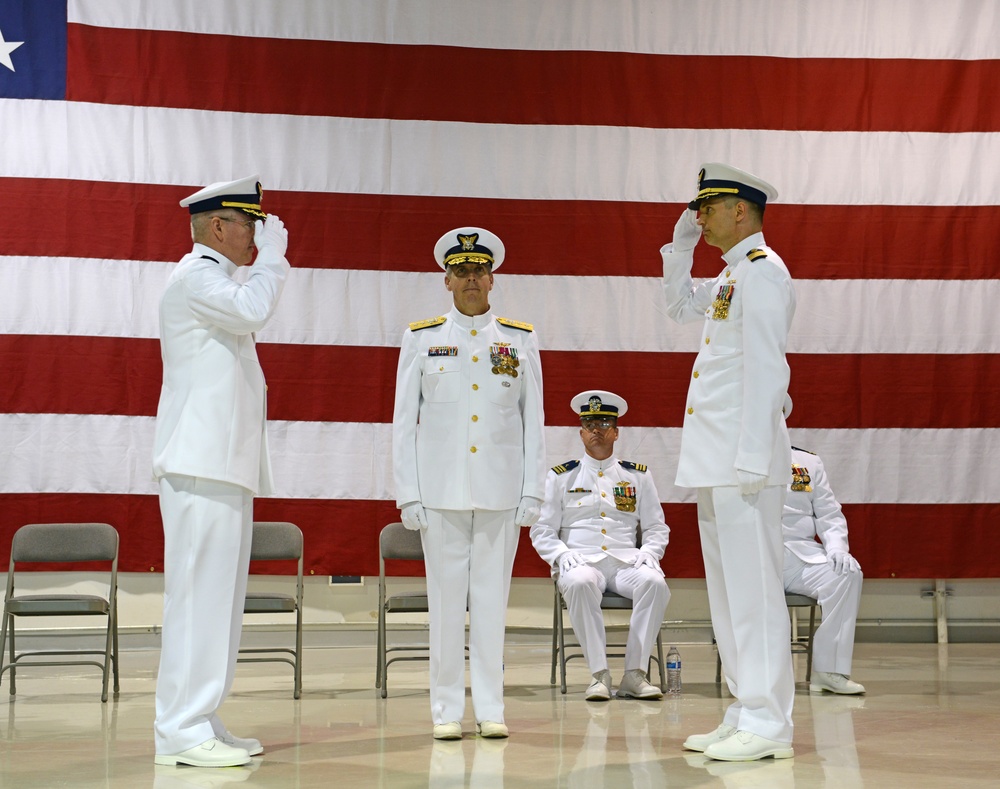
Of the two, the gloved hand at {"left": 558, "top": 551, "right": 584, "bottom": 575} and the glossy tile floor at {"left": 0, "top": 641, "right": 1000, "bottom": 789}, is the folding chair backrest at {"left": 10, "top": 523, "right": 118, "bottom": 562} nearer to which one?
the glossy tile floor at {"left": 0, "top": 641, "right": 1000, "bottom": 789}

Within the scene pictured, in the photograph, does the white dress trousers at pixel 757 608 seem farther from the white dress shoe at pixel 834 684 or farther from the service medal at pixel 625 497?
the service medal at pixel 625 497

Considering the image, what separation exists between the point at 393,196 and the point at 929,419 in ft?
11.2

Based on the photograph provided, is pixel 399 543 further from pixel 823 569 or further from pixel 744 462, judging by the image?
pixel 744 462

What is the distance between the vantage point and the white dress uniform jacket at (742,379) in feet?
11.5

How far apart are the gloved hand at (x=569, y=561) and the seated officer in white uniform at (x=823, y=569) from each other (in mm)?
1048

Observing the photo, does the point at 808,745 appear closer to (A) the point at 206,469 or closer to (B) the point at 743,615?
(B) the point at 743,615

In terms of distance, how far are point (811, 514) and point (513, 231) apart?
2.33 m

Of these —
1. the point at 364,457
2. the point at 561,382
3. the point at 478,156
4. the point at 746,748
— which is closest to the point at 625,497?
the point at 561,382

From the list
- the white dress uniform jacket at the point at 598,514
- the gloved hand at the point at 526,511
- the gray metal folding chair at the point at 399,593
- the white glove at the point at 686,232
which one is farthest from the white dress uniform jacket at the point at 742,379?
the gray metal folding chair at the point at 399,593

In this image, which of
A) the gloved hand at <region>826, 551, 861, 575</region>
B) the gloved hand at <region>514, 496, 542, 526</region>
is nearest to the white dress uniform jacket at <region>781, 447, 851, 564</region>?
the gloved hand at <region>826, 551, 861, 575</region>

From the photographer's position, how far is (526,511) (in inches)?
158

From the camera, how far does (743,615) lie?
3523mm

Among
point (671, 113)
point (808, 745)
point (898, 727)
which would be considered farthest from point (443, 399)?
point (671, 113)

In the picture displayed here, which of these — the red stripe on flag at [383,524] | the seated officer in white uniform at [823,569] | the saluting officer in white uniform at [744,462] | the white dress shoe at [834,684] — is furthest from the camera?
the red stripe on flag at [383,524]
